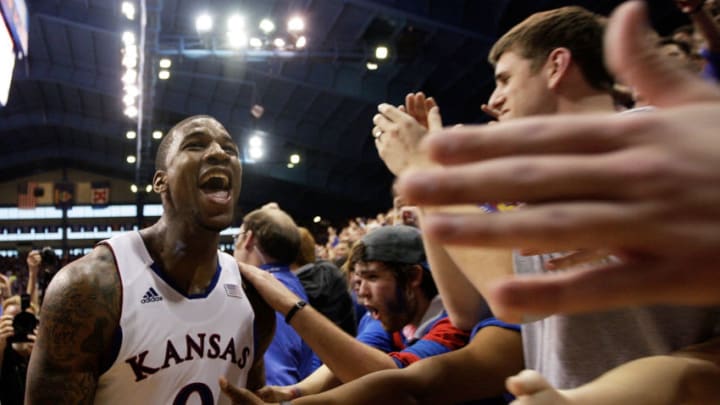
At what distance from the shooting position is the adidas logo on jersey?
2.36 meters

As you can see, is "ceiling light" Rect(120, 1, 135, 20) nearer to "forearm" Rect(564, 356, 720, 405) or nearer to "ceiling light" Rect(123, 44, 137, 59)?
"ceiling light" Rect(123, 44, 137, 59)

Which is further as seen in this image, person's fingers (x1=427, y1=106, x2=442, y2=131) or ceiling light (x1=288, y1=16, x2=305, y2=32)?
ceiling light (x1=288, y1=16, x2=305, y2=32)

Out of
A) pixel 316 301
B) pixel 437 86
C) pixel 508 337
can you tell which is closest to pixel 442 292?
pixel 508 337

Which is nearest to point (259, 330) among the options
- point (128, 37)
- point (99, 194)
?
point (128, 37)

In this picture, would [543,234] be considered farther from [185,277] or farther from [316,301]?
[316,301]

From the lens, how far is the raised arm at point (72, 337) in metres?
2.12

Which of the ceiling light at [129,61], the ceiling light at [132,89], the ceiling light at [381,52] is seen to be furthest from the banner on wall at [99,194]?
the ceiling light at [381,52]

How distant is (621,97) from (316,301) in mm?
2625

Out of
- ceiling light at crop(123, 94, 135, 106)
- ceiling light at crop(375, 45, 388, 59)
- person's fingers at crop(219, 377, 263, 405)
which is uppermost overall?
ceiling light at crop(123, 94, 135, 106)

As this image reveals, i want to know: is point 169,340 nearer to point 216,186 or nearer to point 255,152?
point 216,186

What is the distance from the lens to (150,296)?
2.38 m

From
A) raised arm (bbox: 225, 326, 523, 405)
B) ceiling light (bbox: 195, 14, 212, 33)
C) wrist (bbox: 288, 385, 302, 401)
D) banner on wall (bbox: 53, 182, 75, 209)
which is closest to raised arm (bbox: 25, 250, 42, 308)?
wrist (bbox: 288, 385, 302, 401)

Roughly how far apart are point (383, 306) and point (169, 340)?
0.90 meters

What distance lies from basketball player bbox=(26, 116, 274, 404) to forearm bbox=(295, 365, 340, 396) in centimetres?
21
